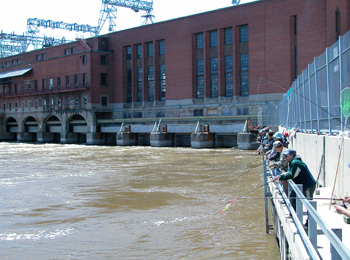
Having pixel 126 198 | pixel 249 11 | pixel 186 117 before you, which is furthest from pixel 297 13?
pixel 126 198

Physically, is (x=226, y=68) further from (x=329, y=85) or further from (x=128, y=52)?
(x=329, y=85)

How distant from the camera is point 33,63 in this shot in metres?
82.3

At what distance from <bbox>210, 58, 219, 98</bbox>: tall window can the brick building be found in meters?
0.13

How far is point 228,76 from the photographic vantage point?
191 ft

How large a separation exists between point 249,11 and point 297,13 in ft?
21.0

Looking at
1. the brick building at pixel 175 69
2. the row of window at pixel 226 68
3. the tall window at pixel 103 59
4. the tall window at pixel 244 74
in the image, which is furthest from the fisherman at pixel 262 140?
the tall window at pixel 103 59

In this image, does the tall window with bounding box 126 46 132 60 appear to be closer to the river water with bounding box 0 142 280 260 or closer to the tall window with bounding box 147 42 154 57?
the tall window with bounding box 147 42 154 57

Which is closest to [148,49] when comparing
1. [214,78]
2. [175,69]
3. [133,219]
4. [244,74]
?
[175,69]

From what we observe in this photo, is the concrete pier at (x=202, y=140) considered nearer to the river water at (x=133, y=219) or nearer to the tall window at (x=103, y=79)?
the tall window at (x=103, y=79)

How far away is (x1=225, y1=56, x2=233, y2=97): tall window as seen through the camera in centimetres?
5781

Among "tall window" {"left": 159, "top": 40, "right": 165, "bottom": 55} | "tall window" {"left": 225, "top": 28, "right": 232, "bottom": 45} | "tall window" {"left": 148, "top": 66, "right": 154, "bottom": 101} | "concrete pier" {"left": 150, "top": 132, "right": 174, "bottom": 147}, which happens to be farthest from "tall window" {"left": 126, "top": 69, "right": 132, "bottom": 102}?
"tall window" {"left": 225, "top": 28, "right": 232, "bottom": 45}

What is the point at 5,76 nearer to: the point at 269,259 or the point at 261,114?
the point at 261,114

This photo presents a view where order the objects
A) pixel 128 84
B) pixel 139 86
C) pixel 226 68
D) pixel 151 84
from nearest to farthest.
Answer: pixel 226 68, pixel 151 84, pixel 139 86, pixel 128 84

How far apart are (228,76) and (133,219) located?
46133mm
